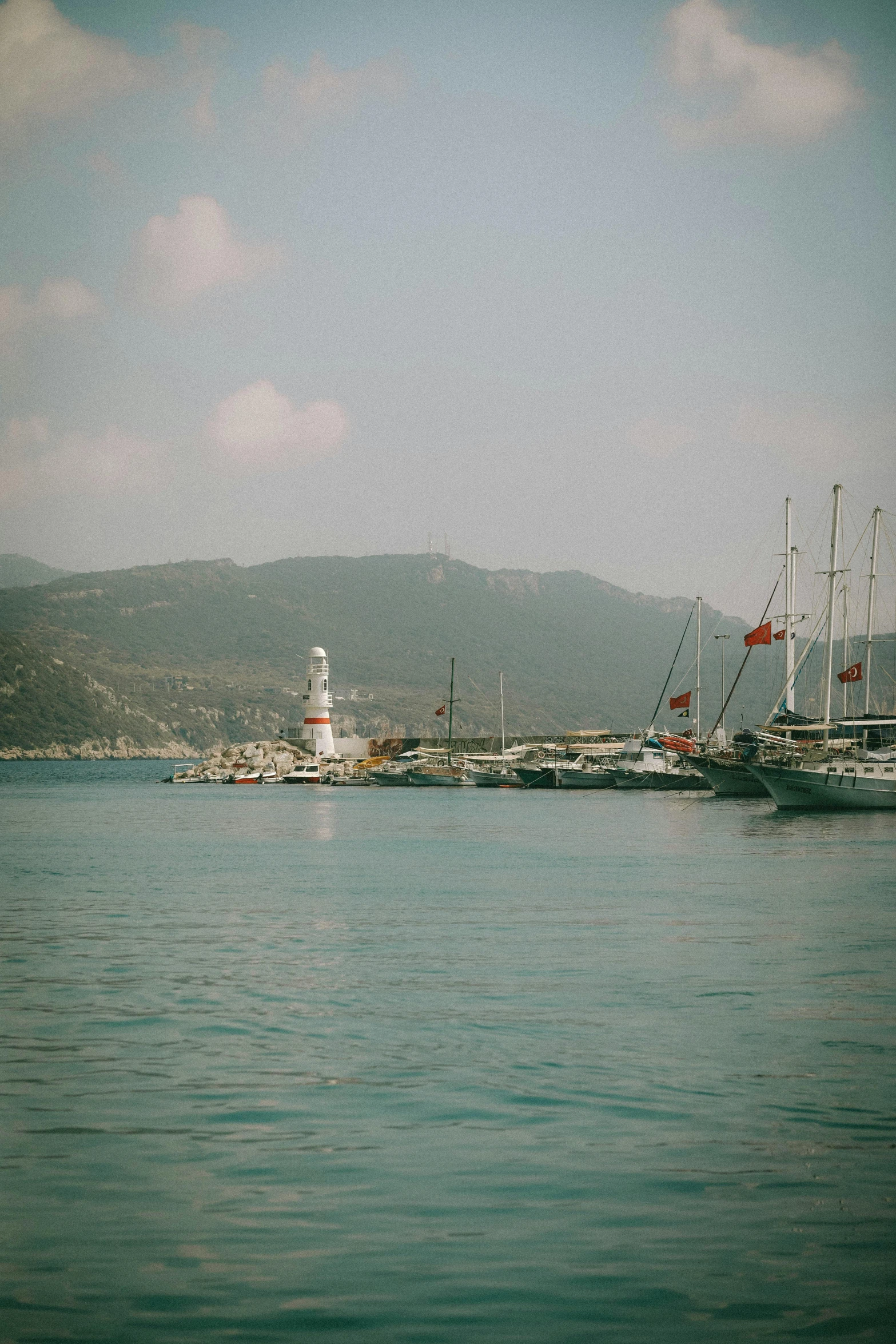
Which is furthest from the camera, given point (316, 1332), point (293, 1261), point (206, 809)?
point (206, 809)

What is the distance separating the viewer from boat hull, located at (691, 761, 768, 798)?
71938 mm

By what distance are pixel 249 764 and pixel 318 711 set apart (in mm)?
9266

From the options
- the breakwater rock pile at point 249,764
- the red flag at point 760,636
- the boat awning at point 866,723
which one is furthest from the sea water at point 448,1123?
the breakwater rock pile at point 249,764

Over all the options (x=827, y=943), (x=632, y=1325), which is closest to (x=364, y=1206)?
(x=632, y=1325)

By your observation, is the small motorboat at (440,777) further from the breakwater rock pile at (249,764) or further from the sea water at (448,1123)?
the sea water at (448,1123)

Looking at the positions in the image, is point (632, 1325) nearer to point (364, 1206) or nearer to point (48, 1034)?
point (364, 1206)

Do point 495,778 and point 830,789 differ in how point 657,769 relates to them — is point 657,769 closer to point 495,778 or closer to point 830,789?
point 495,778

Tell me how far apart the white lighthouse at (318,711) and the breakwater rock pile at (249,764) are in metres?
1.76

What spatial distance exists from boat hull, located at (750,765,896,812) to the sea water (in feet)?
110

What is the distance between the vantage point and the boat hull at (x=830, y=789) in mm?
56531

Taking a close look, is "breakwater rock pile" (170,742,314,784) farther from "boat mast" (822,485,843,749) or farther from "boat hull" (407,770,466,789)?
"boat mast" (822,485,843,749)

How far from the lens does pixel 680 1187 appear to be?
799 cm

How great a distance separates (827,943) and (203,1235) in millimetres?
14258

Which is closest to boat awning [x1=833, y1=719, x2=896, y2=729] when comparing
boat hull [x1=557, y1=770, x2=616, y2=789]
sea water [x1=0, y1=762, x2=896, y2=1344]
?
boat hull [x1=557, y1=770, x2=616, y2=789]
